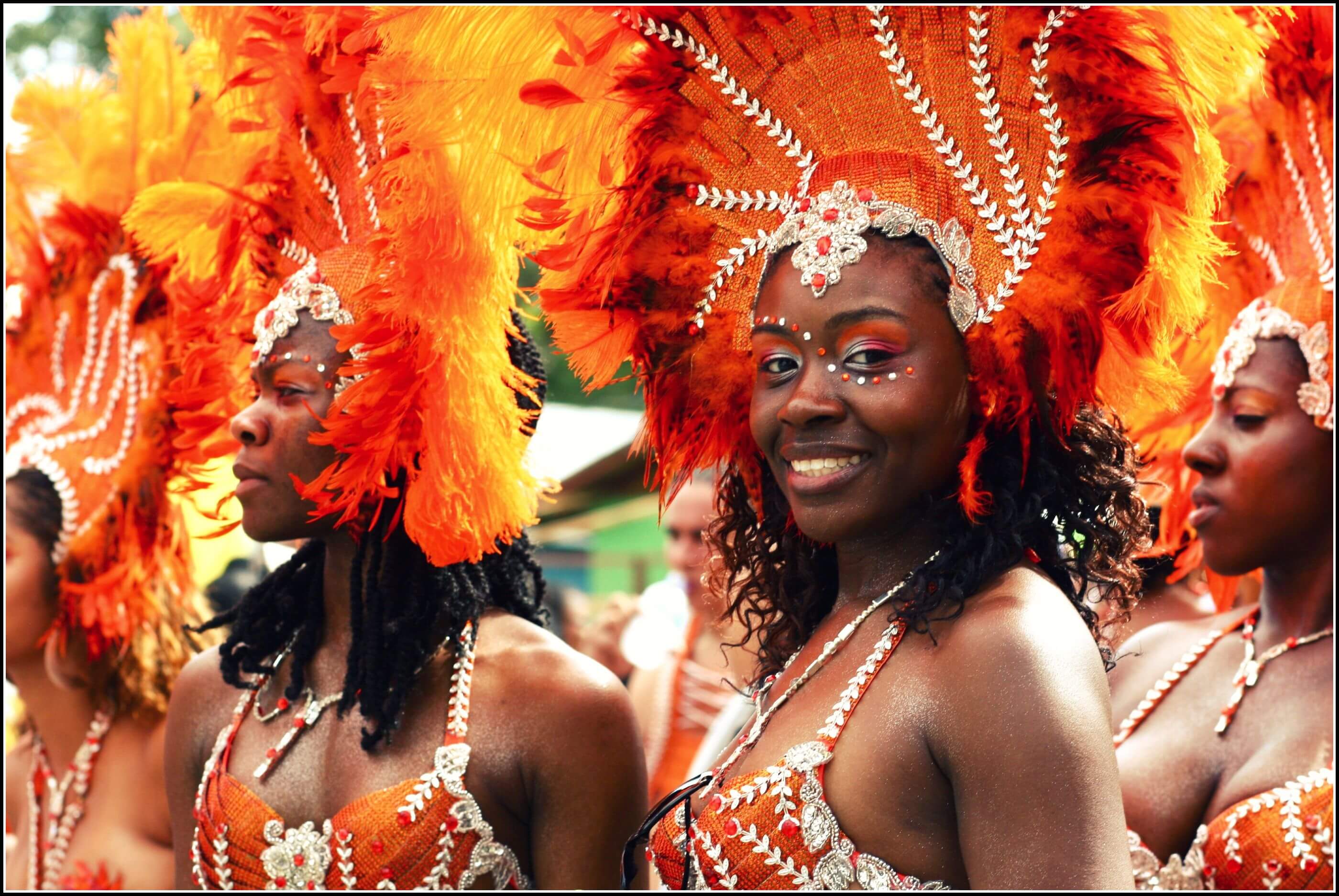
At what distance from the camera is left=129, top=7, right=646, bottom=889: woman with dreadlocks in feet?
9.97

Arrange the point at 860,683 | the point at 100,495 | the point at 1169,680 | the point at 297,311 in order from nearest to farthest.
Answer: the point at 860,683, the point at 297,311, the point at 1169,680, the point at 100,495

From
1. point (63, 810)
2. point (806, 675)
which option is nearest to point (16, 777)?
point (63, 810)

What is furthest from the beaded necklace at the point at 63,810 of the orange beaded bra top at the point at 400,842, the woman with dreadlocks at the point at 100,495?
the orange beaded bra top at the point at 400,842

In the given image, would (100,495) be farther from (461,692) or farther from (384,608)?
(461,692)

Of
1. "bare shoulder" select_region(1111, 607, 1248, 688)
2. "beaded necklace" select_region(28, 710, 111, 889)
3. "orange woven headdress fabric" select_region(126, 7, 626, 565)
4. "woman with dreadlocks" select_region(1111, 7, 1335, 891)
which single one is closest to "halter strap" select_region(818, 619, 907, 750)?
"orange woven headdress fabric" select_region(126, 7, 626, 565)

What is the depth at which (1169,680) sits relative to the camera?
362 centimetres

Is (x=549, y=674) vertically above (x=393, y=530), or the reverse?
(x=393, y=530)

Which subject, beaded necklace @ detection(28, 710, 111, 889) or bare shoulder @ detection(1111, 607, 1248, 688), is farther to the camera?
beaded necklace @ detection(28, 710, 111, 889)

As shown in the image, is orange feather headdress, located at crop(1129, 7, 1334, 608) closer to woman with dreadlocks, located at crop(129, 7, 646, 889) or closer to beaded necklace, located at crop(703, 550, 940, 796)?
beaded necklace, located at crop(703, 550, 940, 796)

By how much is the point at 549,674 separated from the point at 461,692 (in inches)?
7.9

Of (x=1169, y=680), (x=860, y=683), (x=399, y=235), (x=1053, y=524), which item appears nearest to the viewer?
(x=860, y=683)

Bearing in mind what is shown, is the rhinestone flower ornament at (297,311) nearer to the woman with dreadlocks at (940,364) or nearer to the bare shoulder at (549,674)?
the bare shoulder at (549,674)

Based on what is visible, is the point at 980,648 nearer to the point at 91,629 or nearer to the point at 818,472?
the point at 818,472

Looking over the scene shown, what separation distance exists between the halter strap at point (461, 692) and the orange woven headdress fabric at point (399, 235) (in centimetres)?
24
